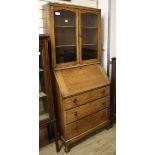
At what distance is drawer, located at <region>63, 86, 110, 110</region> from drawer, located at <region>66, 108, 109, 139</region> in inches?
9.6

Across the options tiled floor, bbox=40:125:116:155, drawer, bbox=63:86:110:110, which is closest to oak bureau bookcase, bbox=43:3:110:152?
drawer, bbox=63:86:110:110

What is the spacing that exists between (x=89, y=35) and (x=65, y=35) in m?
0.43

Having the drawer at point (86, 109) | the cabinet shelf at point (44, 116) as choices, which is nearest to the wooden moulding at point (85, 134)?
the drawer at point (86, 109)

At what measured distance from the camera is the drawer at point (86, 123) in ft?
6.96

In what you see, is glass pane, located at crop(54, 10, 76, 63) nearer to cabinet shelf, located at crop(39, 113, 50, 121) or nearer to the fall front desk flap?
the fall front desk flap

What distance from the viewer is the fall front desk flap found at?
2.06m

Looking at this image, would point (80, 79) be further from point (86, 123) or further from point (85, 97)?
point (86, 123)

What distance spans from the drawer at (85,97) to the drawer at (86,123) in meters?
0.24

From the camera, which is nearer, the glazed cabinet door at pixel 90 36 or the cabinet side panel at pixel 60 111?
the cabinet side panel at pixel 60 111

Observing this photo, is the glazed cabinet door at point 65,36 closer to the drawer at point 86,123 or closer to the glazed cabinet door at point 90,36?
the glazed cabinet door at point 90,36

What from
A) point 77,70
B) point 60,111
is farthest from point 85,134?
point 77,70

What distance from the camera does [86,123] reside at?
Result: 2.28 metres
